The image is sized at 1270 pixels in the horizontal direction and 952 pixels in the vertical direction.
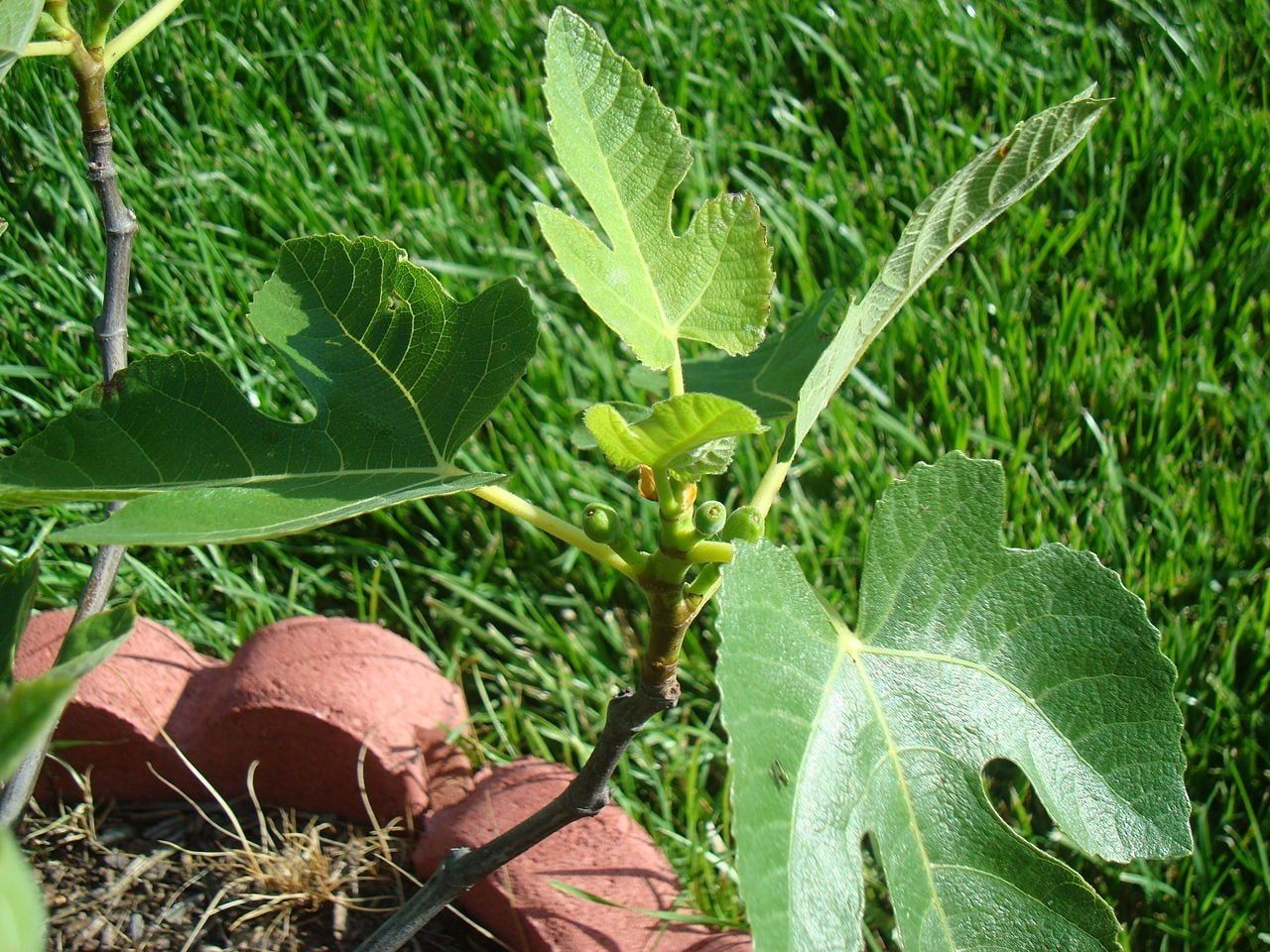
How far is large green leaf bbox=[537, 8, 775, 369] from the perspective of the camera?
1.00 meters

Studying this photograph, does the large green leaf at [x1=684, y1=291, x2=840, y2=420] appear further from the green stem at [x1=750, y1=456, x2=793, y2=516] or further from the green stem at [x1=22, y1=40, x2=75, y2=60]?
the green stem at [x1=22, y1=40, x2=75, y2=60]

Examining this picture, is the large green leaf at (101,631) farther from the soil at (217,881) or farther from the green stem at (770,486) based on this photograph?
the soil at (217,881)

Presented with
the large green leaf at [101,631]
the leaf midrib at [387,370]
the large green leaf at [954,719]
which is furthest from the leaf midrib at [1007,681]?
the large green leaf at [101,631]

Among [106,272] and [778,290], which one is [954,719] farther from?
[778,290]

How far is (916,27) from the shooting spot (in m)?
2.76

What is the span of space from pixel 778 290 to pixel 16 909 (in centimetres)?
213

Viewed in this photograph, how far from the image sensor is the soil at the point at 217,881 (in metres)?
1.62

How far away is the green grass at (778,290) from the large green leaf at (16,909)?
127 cm

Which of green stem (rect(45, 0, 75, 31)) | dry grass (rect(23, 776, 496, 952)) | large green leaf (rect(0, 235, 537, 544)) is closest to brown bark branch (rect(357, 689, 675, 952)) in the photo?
large green leaf (rect(0, 235, 537, 544))

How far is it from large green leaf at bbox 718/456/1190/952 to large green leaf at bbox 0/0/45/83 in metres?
0.60

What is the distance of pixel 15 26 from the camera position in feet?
2.84

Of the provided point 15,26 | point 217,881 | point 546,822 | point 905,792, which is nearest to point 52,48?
point 15,26

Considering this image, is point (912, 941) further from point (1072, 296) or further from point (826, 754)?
point (1072, 296)

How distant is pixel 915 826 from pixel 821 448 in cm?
129
